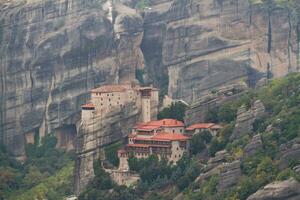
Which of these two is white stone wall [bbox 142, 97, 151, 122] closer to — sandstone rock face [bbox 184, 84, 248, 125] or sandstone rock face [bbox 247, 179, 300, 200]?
sandstone rock face [bbox 184, 84, 248, 125]

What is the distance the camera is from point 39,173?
166 metres

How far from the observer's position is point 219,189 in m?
143

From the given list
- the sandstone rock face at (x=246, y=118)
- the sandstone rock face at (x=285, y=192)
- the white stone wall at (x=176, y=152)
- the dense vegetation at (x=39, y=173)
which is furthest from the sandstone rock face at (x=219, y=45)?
the sandstone rock face at (x=285, y=192)

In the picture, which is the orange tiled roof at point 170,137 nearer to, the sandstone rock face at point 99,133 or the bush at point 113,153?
the bush at point 113,153

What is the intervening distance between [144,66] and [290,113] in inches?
1095

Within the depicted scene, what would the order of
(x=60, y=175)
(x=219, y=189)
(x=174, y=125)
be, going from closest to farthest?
(x=219, y=189)
(x=174, y=125)
(x=60, y=175)

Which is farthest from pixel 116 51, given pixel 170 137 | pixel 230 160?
pixel 230 160

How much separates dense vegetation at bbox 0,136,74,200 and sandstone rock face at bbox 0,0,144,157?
1.63m

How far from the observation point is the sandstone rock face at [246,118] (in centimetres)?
14912

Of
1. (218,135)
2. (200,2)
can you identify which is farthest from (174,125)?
(200,2)

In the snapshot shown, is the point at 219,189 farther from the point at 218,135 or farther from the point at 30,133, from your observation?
the point at 30,133

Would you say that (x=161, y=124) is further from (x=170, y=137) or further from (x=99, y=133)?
(x=99, y=133)

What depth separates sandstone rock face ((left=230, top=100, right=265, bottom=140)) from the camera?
489 ft

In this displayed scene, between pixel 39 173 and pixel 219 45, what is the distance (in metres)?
15.9
